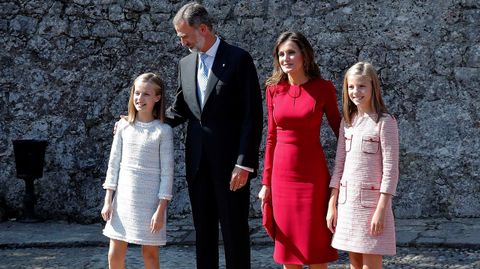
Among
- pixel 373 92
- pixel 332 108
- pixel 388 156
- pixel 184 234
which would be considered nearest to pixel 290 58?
pixel 332 108

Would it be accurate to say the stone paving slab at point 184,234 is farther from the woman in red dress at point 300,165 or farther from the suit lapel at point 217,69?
the suit lapel at point 217,69

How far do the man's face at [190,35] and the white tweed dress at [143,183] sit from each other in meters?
0.44

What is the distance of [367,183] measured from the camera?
3984 mm

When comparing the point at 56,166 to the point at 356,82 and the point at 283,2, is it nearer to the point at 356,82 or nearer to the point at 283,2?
the point at 283,2

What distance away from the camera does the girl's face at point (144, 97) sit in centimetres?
438

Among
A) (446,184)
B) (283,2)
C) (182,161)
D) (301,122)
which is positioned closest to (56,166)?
(182,161)

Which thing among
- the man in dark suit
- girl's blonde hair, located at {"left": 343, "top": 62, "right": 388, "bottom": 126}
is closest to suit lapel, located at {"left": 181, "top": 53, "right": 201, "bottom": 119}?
the man in dark suit

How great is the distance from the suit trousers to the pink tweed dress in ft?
1.67

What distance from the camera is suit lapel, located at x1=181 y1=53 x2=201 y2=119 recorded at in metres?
4.33

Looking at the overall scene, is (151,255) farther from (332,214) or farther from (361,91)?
(361,91)

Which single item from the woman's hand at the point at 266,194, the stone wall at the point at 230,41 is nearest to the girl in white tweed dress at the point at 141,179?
the woman's hand at the point at 266,194

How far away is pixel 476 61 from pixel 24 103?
3808 mm

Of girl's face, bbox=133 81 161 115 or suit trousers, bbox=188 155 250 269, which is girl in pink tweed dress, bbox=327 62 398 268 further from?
girl's face, bbox=133 81 161 115

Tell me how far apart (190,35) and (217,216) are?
0.92 meters
